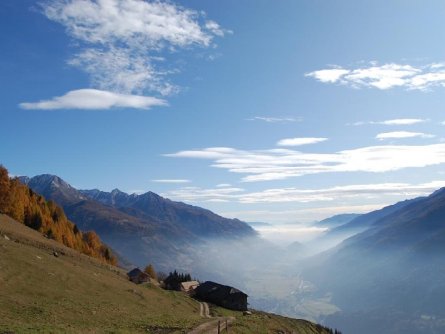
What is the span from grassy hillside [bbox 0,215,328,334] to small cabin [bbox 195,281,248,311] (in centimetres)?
1904

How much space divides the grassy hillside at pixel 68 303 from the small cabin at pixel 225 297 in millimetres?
19045

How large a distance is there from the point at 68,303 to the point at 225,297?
59692mm

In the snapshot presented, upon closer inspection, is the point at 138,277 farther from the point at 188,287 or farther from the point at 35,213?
the point at 35,213

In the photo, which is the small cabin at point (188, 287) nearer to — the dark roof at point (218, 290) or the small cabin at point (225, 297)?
the dark roof at point (218, 290)

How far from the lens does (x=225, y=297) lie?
11031cm

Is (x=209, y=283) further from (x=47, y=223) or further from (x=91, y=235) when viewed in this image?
(x=91, y=235)

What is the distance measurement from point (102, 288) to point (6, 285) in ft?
69.3

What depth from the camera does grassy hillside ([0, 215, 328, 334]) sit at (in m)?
45.2

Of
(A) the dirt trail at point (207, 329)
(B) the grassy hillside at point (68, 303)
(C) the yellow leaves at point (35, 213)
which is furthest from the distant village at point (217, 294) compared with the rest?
(A) the dirt trail at point (207, 329)

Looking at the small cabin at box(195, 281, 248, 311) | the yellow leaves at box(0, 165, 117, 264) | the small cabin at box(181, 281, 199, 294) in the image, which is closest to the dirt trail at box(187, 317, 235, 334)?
the small cabin at box(195, 281, 248, 311)

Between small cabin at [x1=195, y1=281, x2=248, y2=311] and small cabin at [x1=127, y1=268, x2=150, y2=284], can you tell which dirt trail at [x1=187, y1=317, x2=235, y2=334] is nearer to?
small cabin at [x1=195, y1=281, x2=248, y2=311]

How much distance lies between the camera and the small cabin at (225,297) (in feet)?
360

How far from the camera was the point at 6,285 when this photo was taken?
55.2 meters

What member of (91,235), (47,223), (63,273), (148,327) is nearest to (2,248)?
(63,273)
